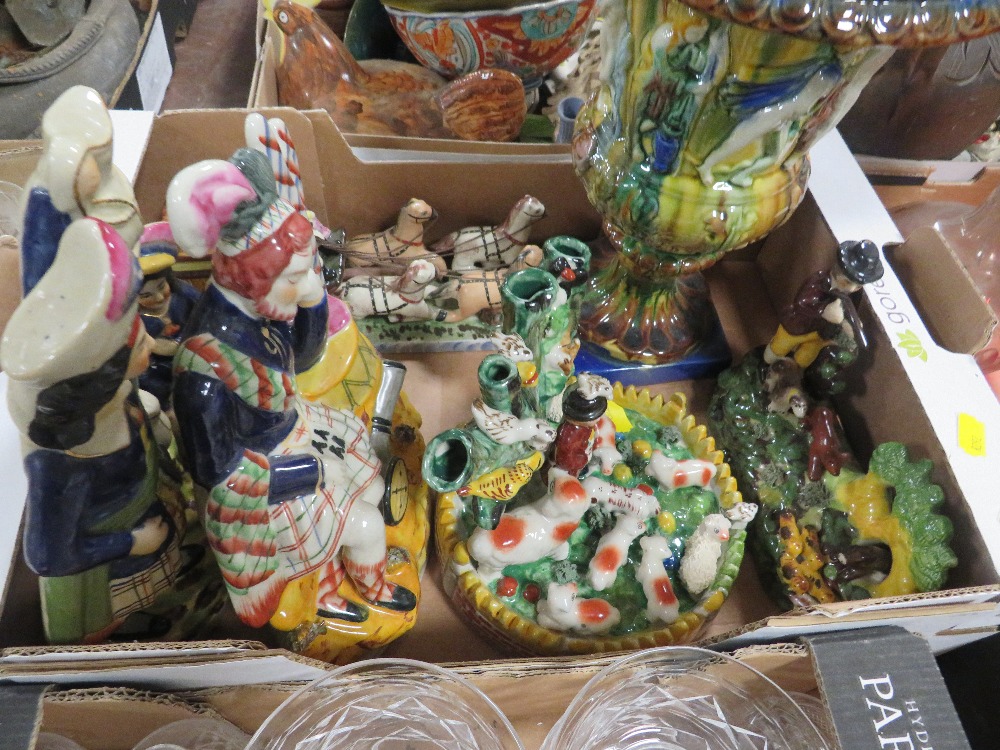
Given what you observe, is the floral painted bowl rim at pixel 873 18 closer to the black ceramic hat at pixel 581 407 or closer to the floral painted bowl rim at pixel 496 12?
the black ceramic hat at pixel 581 407

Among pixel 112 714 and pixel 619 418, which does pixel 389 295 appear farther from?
pixel 112 714

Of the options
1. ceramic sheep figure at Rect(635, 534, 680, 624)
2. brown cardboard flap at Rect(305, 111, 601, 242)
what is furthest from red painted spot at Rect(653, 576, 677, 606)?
brown cardboard flap at Rect(305, 111, 601, 242)

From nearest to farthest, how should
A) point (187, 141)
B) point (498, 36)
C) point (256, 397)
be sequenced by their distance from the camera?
point (256, 397) < point (187, 141) < point (498, 36)

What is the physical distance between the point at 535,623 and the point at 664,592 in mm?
133

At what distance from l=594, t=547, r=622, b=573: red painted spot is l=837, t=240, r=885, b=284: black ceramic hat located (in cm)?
37

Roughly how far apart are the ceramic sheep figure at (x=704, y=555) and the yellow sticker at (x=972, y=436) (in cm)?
24

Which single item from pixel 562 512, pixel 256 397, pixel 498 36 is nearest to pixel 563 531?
pixel 562 512

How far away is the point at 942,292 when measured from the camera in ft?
2.77

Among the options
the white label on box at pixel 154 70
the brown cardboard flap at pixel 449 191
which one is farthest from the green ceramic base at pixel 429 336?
the white label on box at pixel 154 70

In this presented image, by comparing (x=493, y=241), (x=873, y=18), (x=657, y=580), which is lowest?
(x=657, y=580)

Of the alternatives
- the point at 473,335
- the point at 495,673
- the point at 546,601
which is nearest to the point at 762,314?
the point at 473,335

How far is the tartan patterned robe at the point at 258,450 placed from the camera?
51 centimetres

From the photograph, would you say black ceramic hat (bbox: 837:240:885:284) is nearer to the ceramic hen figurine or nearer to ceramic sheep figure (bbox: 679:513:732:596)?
ceramic sheep figure (bbox: 679:513:732:596)

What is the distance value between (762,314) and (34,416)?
0.93m
